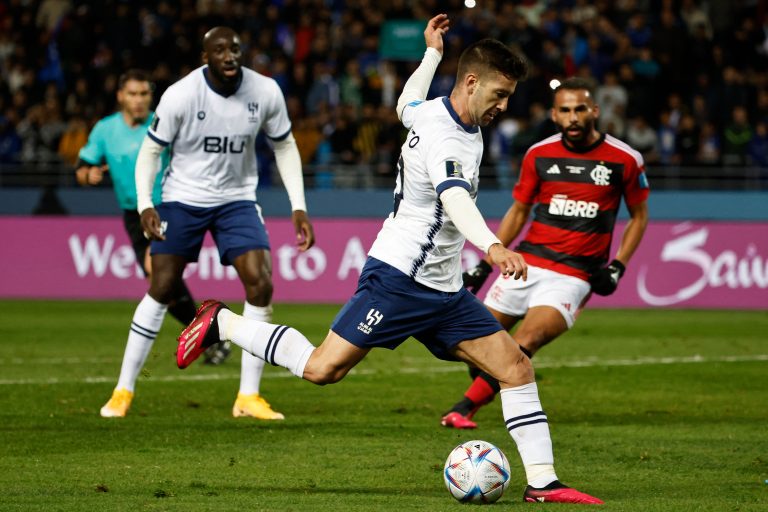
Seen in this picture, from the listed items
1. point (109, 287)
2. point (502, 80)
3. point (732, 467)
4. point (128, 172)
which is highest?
point (502, 80)

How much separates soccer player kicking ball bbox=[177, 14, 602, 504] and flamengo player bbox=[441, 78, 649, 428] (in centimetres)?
225

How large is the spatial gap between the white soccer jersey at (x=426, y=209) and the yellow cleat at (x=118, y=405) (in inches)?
125

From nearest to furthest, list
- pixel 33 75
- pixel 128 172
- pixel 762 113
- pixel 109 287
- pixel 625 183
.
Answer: pixel 625 183
pixel 128 172
pixel 109 287
pixel 762 113
pixel 33 75

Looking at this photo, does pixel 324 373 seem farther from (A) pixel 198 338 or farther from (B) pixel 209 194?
(B) pixel 209 194

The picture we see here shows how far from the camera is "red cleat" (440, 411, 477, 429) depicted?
877 centimetres

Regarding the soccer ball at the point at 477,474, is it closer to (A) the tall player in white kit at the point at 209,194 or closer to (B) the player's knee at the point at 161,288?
(A) the tall player in white kit at the point at 209,194

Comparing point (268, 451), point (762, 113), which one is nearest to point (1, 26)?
point (762, 113)

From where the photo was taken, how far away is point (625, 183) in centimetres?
920

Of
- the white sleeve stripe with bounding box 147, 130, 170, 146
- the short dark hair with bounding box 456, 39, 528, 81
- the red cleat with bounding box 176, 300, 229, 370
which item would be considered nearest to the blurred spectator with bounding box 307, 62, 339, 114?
the white sleeve stripe with bounding box 147, 130, 170, 146

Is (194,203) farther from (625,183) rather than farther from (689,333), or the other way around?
(689,333)

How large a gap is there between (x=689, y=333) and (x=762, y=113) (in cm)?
653

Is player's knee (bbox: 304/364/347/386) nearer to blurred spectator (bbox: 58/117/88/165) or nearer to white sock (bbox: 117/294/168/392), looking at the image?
white sock (bbox: 117/294/168/392)

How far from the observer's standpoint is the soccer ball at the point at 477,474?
628 cm

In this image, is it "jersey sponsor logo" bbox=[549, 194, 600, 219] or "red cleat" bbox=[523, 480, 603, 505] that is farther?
"jersey sponsor logo" bbox=[549, 194, 600, 219]
